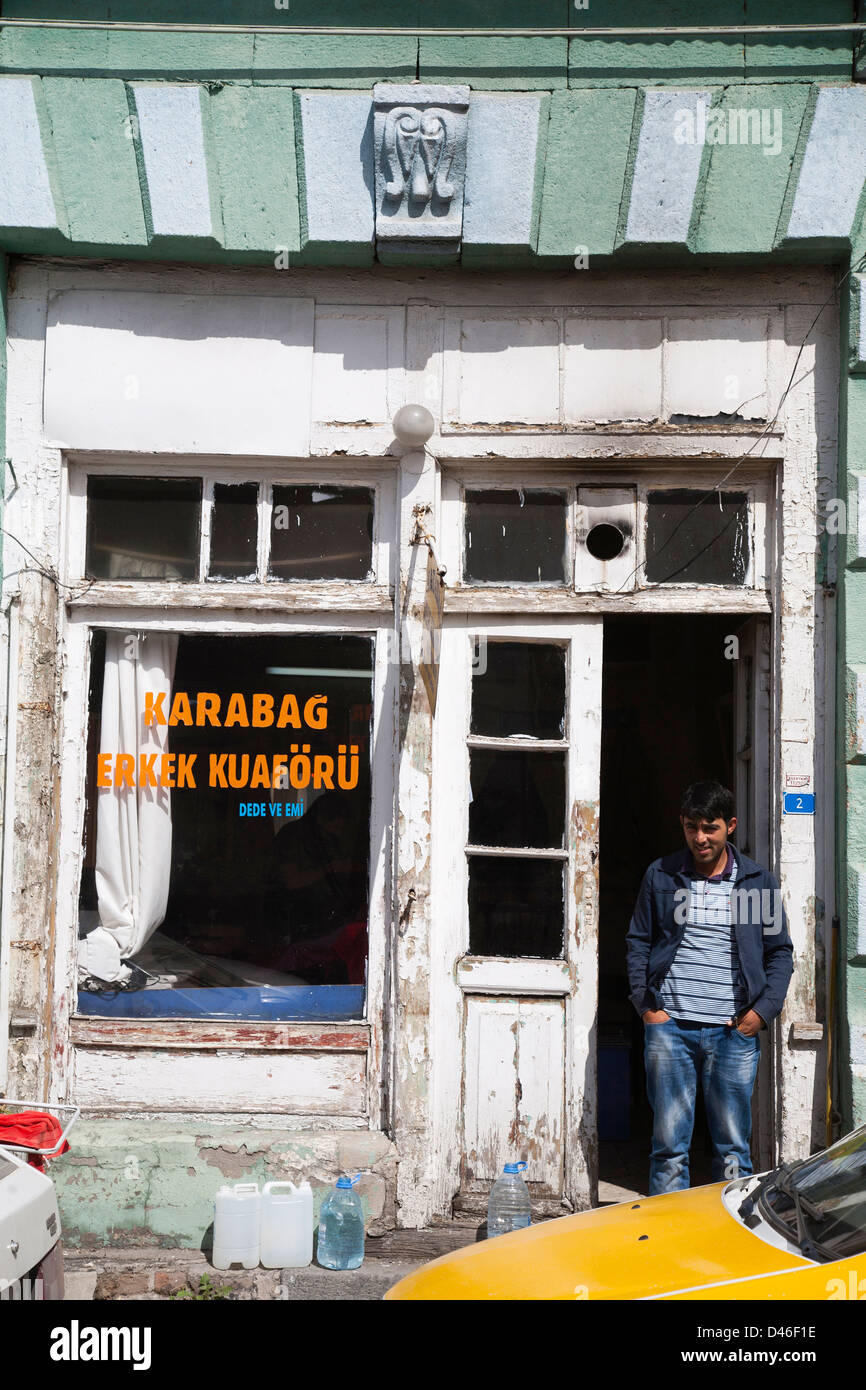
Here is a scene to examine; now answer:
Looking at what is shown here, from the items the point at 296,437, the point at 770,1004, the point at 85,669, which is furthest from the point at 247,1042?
the point at 296,437

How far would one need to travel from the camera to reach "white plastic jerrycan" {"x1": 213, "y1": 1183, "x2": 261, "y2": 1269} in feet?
16.4

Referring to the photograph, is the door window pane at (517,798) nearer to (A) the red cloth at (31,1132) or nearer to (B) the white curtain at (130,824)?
(B) the white curtain at (130,824)

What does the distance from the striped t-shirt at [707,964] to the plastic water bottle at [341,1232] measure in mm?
1602

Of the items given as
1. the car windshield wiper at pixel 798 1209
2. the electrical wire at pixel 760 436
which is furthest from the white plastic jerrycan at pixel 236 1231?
the electrical wire at pixel 760 436

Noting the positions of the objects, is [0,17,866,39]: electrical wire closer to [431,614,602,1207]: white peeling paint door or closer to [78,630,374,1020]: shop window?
[431,614,602,1207]: white peeling paint door

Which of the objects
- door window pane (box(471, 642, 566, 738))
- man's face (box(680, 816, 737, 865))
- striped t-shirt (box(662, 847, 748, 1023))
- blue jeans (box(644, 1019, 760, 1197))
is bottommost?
blue jeans (box(644, 1019, 760, 1197))

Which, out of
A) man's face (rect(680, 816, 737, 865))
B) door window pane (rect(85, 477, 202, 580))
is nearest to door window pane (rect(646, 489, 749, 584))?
man's face (rect(680, 816, 737, 865))

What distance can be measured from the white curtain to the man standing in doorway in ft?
7.53

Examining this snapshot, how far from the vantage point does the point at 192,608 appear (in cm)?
567

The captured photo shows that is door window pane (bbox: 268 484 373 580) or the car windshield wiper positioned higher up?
door window pane (bbox: 268 484 373 580)

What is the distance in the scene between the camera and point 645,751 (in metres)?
9.02
